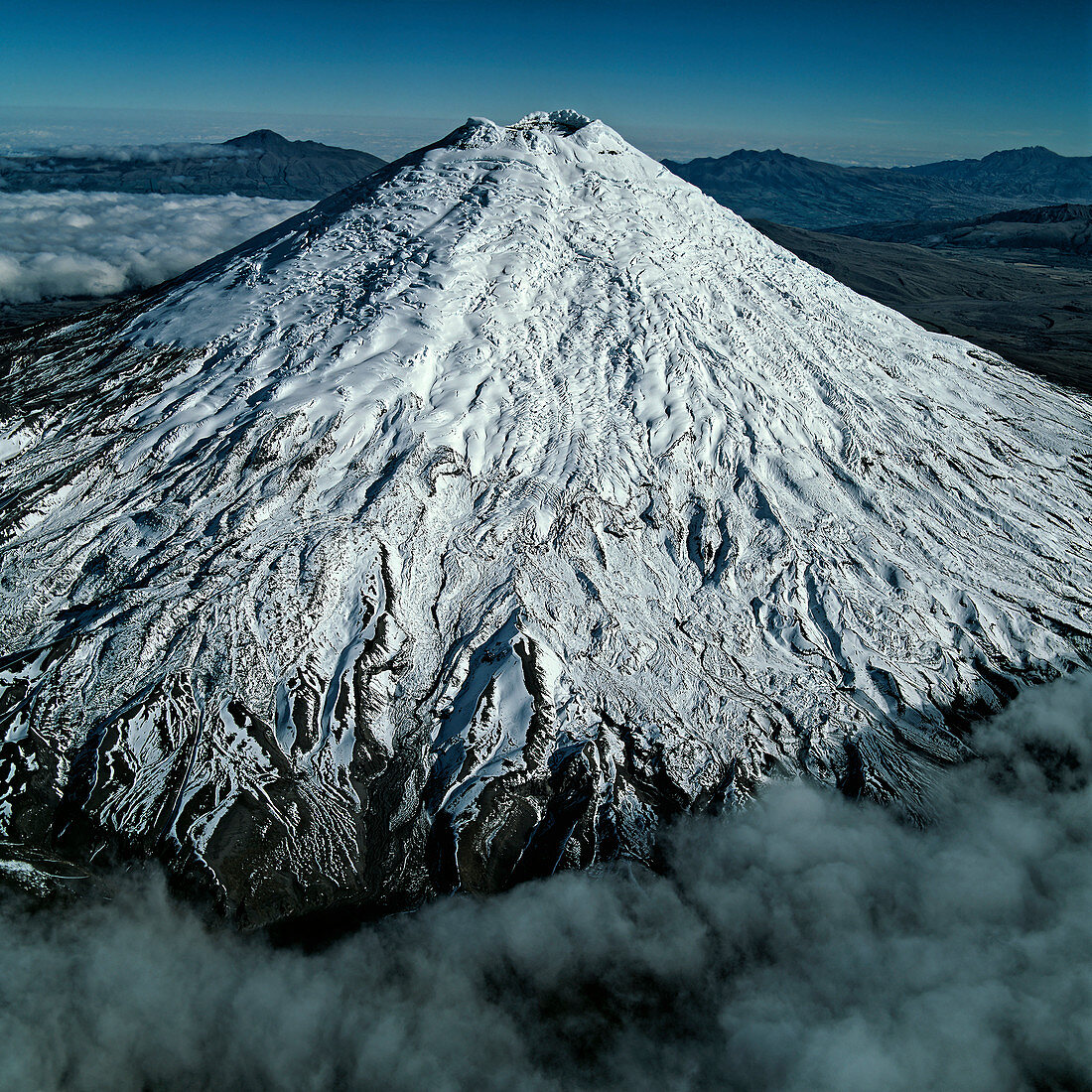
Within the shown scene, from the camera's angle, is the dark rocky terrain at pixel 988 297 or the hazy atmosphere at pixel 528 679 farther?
the dark rocky terrain at pixel 988 297

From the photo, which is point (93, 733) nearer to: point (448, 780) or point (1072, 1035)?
point (448, 780)

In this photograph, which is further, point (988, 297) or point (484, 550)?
point (988, 297)

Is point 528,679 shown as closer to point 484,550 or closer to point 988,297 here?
point 484,550

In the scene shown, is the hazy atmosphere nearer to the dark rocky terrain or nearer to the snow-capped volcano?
the snow-capped volcano

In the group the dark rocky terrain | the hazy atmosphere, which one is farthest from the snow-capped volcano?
the dark rocky terrain

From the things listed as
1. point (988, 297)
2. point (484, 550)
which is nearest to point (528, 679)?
point (484, 550)

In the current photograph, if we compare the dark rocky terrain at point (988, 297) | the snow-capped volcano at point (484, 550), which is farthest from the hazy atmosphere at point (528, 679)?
the dark rocky terrain at point (988, 297)

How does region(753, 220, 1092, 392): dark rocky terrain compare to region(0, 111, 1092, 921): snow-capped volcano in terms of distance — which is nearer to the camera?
region(0, 111, 1092, 921): snow-capped volcano

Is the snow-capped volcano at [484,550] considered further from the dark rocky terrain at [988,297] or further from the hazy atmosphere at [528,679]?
the dark rocky terrain at [988,297]
